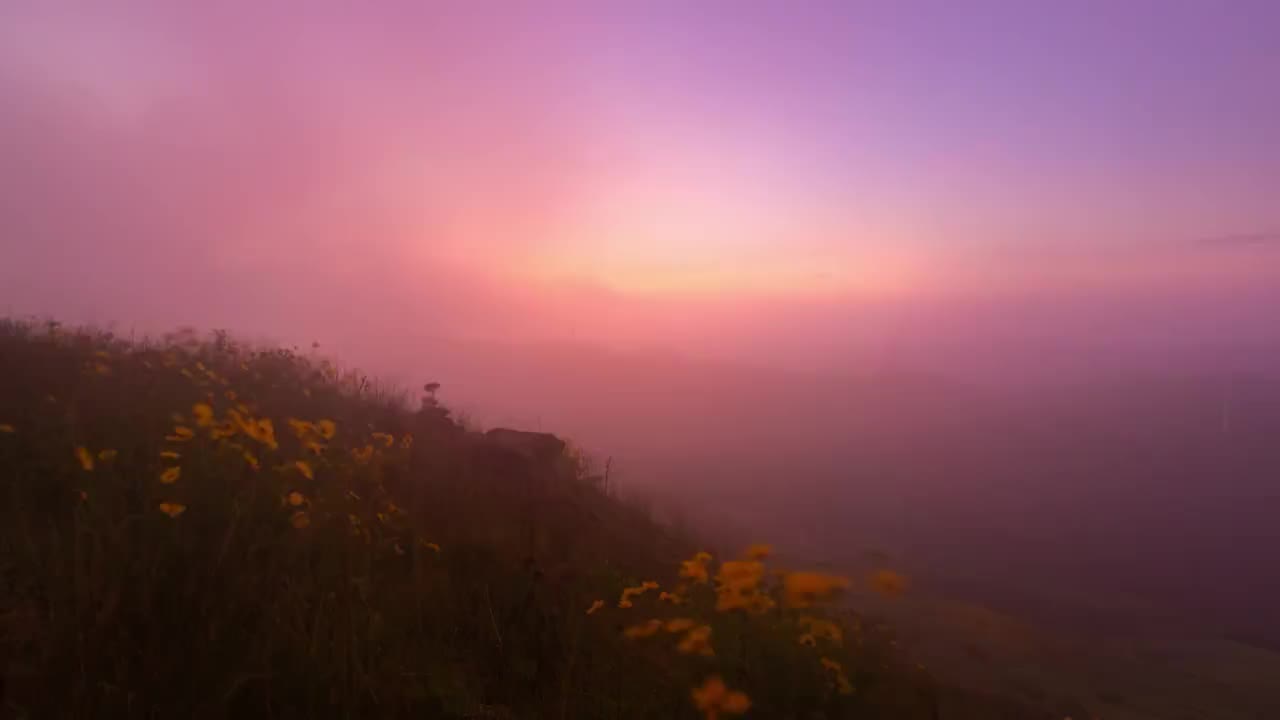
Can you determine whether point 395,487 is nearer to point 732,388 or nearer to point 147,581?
point 147,581

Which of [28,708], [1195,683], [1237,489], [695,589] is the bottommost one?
[1237,489]

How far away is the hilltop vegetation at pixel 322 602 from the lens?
265 cm

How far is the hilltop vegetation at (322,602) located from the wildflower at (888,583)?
14 mm

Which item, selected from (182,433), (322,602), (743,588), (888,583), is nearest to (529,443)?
(182,433)

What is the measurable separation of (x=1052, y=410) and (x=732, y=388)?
4525 cm

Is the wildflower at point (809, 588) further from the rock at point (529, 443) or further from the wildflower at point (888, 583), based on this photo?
the rock at point (529, 443)

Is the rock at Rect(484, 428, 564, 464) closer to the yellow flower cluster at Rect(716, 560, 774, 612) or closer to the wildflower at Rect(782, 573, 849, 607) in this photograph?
the yellow flower cluster at Rect(716, 560, 774, 612)

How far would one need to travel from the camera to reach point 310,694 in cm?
269

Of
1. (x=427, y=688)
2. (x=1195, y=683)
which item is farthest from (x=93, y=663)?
(x=1195, y=683)

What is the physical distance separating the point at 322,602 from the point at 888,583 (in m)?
2.81

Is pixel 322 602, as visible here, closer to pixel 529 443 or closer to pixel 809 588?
pixel 809 588

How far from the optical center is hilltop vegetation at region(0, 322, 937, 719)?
2.65m

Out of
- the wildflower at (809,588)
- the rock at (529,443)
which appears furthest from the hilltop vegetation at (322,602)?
the rock at (529,443)

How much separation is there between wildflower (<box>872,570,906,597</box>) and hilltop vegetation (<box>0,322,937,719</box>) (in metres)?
0.01
